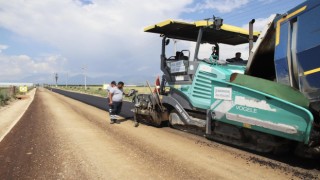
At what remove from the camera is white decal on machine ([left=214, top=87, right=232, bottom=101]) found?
653 centimetres

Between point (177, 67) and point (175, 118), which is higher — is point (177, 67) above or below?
above

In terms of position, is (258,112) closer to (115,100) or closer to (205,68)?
(205,68)

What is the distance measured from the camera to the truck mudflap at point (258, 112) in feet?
16.9

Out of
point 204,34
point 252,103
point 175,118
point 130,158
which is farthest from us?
point 175,118

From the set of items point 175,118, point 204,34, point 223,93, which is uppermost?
point 204,34

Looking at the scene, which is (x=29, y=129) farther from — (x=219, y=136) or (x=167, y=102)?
(x=219, y=136)

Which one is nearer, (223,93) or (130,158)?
(130,158)

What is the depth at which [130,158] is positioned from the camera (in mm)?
6348

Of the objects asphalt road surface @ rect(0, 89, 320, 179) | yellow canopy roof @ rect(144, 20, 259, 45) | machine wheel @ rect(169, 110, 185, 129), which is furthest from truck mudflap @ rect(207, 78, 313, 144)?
yellow canopy roof @ rect(144, 20, 259, 45)

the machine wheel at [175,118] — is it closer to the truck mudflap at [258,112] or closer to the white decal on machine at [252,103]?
the truck mudflap at [258,112]

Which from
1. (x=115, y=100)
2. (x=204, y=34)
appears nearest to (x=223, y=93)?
(x=204, y=34)

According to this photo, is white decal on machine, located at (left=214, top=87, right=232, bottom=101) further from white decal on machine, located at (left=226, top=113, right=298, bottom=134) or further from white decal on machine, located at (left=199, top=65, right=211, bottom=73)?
white decal on machine, located at (left=199, top=65, right=211, bottom=73)

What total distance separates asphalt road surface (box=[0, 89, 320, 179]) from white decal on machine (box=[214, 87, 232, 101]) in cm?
108

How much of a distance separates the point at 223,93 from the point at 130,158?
86.2 inches
